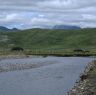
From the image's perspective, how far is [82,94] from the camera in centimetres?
3894

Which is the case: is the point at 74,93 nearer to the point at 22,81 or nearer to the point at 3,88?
the point at 3,88

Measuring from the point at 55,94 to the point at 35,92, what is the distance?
9.96 ft

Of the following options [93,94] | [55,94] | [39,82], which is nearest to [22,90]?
[55,94]

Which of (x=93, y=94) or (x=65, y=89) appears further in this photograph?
(x=65, y=89)

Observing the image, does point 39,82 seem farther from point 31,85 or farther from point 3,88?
point 3,88

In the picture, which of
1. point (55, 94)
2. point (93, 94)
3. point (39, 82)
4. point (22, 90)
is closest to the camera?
point (93, 94)

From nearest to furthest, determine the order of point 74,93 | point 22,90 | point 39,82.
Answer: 1. point 74,93
2. point 22,90
3. point 39,82

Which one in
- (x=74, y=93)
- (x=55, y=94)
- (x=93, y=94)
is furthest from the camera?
(x=55, y=94)

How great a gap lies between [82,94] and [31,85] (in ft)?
48.7

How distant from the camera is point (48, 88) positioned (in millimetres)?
49219

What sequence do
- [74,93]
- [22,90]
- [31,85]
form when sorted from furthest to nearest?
[31,85], [22,90], [74,93]

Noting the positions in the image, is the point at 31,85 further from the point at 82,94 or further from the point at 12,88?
the point at 82,94

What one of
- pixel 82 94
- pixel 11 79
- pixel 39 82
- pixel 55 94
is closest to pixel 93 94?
pixel 82 94

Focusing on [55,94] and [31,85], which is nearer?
[55,94]
